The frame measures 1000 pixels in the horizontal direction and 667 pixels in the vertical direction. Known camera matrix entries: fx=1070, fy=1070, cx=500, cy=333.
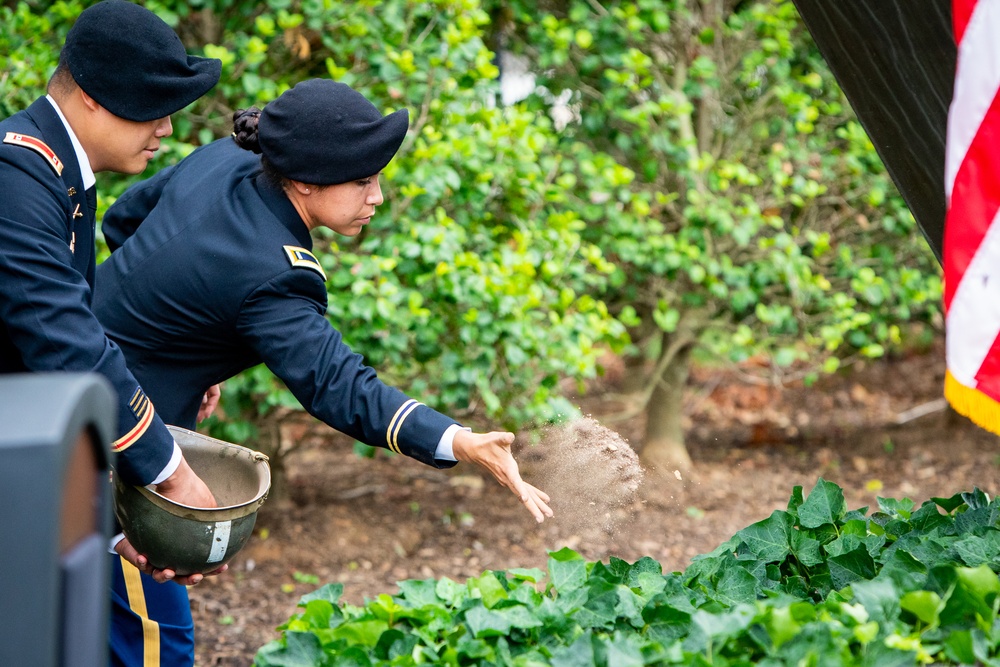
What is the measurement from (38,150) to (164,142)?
1657 mm

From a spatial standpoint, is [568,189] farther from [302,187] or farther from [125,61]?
[125,61]

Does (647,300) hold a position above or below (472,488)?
above

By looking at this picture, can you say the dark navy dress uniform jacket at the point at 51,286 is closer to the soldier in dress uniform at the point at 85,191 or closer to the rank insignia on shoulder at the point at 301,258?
the soldier in dress uniform at the point at 85,191

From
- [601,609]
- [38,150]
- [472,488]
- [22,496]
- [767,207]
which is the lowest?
[472,488]

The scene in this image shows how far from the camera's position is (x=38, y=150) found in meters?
2.41

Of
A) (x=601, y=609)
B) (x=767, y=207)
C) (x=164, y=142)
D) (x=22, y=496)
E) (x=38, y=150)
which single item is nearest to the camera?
(x=22, y=496)

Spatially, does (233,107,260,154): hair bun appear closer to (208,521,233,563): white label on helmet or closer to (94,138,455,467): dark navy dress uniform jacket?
(94,138,455,467): dark navy dress uniform jacket

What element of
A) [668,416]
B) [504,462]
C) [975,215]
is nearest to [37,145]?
[504,462]

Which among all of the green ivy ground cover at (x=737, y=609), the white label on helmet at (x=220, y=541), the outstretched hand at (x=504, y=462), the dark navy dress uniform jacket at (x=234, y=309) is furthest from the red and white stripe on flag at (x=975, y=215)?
the white label on helmet at (x=220, y=541)

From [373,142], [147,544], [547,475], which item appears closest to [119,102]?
[373,142]

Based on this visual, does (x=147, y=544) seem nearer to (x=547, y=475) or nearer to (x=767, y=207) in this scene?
(x=547, y=475)

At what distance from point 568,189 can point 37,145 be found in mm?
3086

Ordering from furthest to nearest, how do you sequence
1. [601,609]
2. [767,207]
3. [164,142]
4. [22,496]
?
[767,207] < [164,142] < [601,609] < [22,496]

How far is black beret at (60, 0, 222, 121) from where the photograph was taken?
7.97 ft
